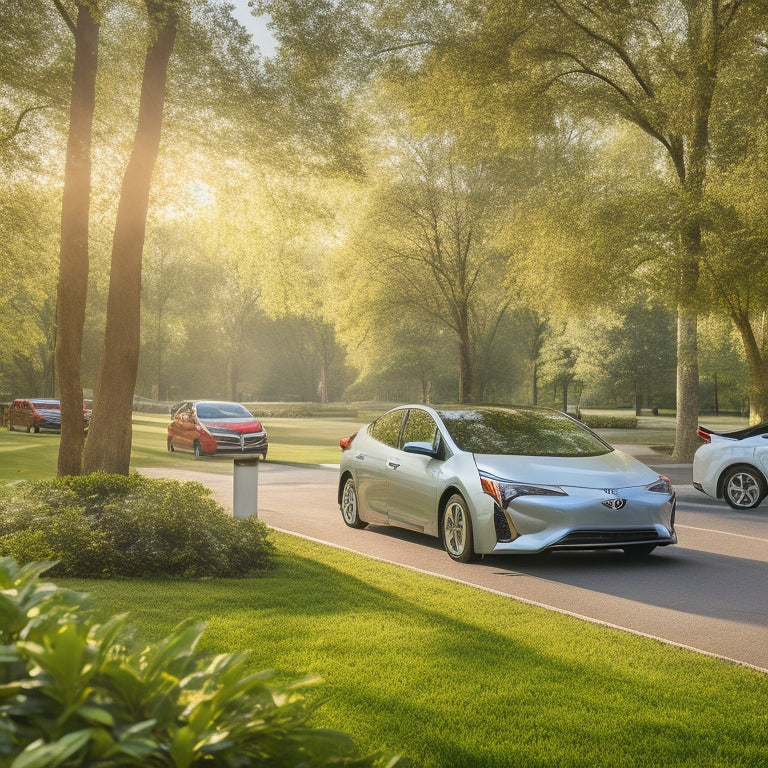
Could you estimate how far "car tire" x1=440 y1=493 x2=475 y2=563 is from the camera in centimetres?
991

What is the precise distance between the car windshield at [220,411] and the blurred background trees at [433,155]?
4.71 m

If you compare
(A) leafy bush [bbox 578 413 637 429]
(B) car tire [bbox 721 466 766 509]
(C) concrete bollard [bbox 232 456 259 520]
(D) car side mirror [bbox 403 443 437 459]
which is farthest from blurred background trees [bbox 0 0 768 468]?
(A) leafy bush [bbox 578 413 637 429]

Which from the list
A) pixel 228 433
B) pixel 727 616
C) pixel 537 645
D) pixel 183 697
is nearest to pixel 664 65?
pixel 228 433

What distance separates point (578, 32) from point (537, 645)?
2147cm

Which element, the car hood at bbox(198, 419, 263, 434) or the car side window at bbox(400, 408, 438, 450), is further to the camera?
the car hood at bbox(198, 419, 263, 434)

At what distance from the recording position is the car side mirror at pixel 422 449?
10.8 m

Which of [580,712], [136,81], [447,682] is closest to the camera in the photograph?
[580,712]

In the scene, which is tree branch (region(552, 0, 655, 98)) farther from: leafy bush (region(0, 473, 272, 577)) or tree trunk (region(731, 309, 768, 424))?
leafy bush (region(0, 473, 272, 577))

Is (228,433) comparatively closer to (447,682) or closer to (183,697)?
(447,682)

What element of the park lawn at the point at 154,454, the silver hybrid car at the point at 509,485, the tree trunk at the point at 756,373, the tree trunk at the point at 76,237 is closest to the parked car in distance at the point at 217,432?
the park lawn at the point at 154,454

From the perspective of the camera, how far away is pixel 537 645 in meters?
6.11

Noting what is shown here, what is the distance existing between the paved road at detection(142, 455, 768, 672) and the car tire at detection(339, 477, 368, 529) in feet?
0.61

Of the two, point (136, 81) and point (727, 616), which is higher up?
point (136, 81)

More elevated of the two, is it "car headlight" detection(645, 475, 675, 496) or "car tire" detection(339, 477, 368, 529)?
"car headlight" detection(645, 475, 675, 496)
